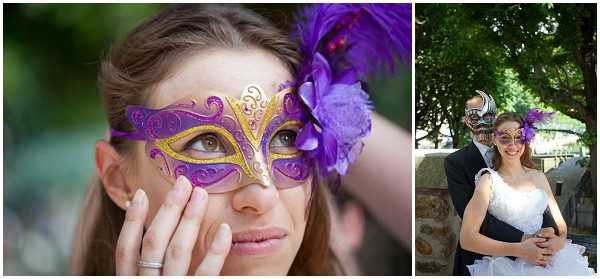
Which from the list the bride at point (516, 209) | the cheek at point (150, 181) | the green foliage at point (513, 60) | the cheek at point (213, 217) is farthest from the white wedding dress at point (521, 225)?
the cheek at point (150, 181)

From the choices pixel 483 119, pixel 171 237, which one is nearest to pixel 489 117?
pixel 483 119

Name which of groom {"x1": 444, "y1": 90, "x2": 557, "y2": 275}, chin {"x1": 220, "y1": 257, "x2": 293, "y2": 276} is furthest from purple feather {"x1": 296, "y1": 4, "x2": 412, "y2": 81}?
chin {"x1": 220, "y1": 257, "x2": 293, "y2": 276}

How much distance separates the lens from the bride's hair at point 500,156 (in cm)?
376

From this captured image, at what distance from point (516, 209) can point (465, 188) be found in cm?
29

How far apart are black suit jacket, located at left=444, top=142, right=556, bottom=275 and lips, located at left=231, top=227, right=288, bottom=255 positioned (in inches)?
39.1

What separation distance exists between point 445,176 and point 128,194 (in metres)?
1.74

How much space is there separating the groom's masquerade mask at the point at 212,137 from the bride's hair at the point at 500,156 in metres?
1.25

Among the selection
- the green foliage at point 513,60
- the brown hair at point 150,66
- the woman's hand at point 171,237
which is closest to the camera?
the woman's hand at point 171,237

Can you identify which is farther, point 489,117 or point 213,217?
point 489,117

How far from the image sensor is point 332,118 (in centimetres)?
364

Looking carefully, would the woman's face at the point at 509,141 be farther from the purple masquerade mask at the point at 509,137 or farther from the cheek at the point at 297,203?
the cheek at the point at 297,203

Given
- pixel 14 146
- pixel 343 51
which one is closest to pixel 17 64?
pixel 14 146

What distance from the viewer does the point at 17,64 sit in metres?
3.67

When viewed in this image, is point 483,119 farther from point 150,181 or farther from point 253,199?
point 150,181
